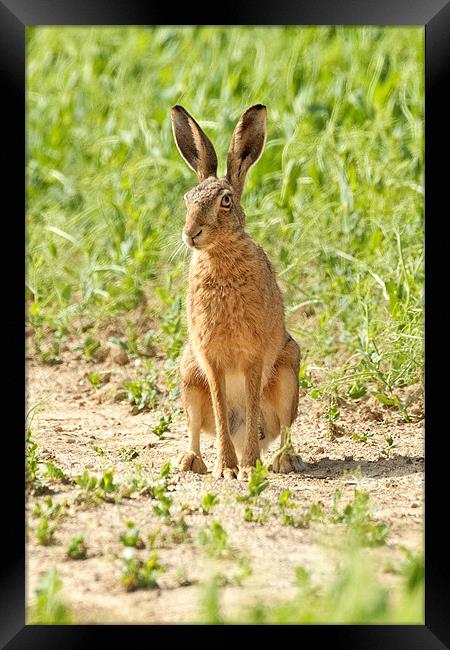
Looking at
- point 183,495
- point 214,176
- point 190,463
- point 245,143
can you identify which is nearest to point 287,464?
point 190,463

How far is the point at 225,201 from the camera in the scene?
18.3 feet

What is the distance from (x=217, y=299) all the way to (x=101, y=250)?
292 cm

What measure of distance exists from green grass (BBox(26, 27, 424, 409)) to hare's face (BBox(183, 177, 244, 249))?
33.4 inches

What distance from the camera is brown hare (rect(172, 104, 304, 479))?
227 inches

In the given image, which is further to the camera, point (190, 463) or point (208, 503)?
point (190, 463)

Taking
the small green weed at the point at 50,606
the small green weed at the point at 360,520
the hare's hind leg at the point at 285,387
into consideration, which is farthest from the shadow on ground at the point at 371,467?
the small green weed at the point at 50,606

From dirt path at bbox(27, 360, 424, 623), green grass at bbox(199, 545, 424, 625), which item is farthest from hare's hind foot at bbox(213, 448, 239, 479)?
green grass at bbox(199, 545, 424, 625)

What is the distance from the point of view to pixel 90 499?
512cm

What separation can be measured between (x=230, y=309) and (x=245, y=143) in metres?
0.79

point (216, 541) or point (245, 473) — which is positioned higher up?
point (245, 473)

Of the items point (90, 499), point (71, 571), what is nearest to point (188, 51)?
point (90, 499)

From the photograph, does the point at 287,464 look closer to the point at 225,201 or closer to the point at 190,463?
the point at 190,463

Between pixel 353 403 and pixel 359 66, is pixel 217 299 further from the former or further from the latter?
pixel 359 66

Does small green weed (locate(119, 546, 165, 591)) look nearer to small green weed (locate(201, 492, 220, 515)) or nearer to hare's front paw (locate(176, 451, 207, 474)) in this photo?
small green weed (locate(201, 492, 220, 515))
